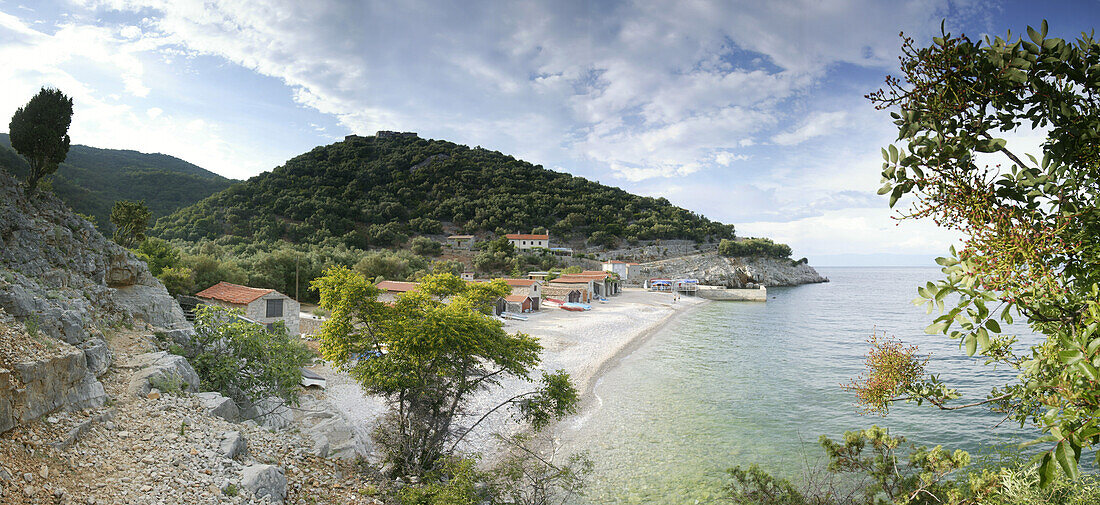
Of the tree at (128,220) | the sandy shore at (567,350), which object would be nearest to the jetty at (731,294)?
the sandy shore at (567,350)

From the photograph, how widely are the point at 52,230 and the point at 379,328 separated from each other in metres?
8.98

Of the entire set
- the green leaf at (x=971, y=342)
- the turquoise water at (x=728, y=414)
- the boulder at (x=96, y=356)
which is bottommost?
the turquoise water at (x=728, y=414)

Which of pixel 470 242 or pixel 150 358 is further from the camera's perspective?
pixel 470 242

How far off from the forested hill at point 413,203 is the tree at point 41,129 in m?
47.9

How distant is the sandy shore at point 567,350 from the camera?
48.8 ft

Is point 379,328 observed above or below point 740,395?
above

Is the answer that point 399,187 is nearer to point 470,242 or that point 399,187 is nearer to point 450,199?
point 450,199

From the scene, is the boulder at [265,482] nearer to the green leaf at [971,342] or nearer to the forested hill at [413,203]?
the green leaf at [971,342]

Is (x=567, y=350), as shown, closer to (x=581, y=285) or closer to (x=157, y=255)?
(x=581, y=285)

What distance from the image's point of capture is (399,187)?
9512 cm

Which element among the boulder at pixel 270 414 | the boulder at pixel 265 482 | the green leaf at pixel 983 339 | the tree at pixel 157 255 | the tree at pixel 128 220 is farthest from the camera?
the tree at pixel 128 220

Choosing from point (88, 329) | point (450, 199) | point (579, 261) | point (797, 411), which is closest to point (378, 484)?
point (88, 329)

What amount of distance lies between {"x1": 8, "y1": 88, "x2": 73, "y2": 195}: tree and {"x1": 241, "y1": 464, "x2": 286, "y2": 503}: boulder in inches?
531

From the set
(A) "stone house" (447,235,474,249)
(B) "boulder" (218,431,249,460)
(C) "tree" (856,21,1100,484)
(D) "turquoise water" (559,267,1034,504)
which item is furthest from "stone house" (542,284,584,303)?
(C) "tree" (856,21,1100,484)
